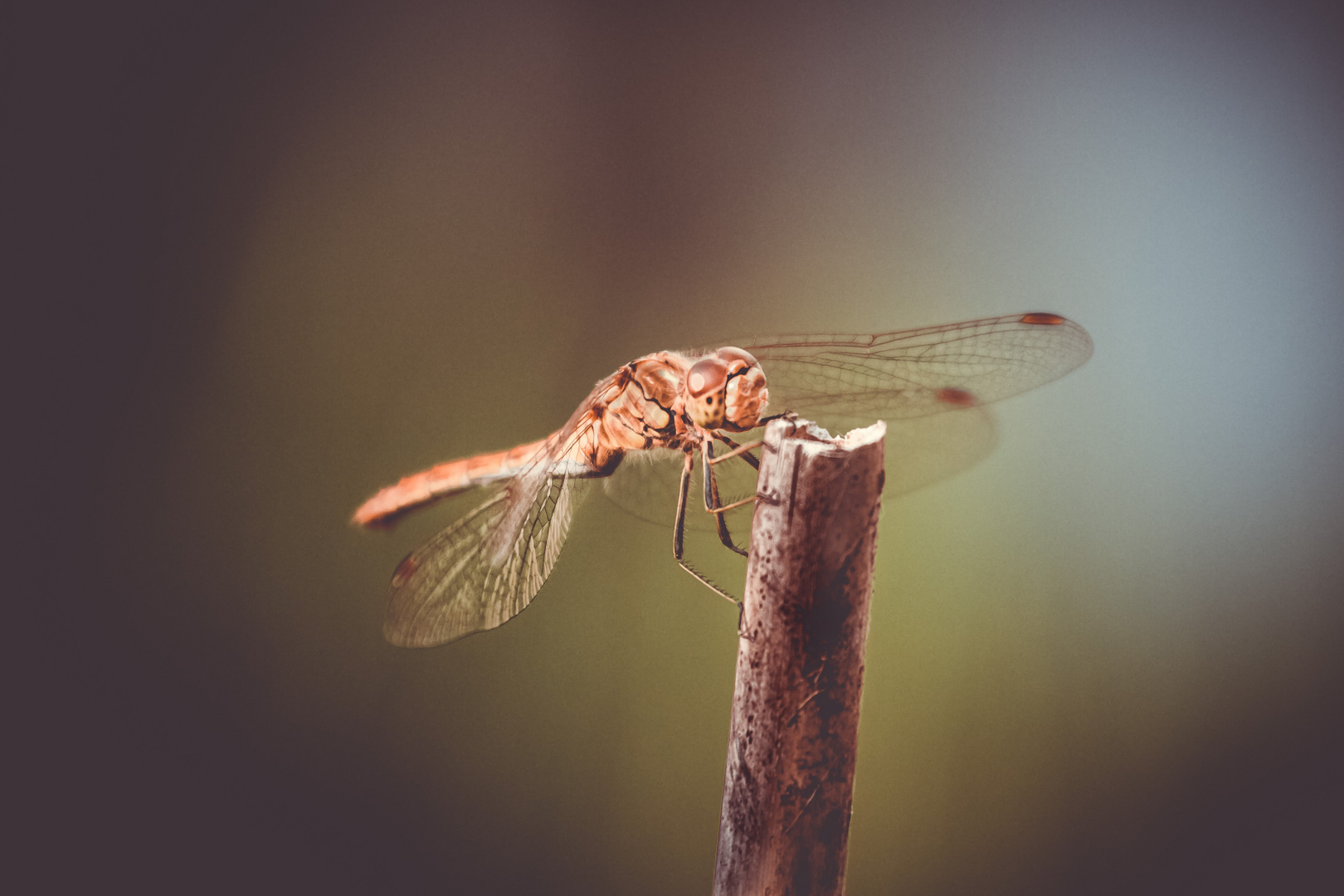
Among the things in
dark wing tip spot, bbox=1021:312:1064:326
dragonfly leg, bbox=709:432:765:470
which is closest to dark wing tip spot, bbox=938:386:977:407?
dark wing tip spot, bbox=1021:312:1064:326

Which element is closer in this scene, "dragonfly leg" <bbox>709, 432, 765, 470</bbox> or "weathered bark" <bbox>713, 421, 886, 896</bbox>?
"weathered bark" <bbox>713, 421, 886, 896</bbox>

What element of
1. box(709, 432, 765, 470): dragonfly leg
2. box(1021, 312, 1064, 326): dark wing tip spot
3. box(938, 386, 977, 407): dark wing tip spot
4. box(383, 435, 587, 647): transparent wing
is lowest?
box(383, 435, 587, 647): transparent wing

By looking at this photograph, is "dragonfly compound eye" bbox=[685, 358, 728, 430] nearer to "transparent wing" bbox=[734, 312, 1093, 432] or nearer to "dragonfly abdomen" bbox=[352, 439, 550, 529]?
"transparent wing" bbox=[734, 312, 1093, 432]

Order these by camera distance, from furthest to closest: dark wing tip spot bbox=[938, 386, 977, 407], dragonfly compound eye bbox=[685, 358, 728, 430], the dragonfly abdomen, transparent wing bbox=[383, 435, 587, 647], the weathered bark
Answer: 1. the dragonfly abdomen
2. dark wing tip spot bbox=[938, 386, 977, 407]
3. transparent wing bbox=[383, 435, 587, 647]
4. dragonfly compound eye bbox=[685, 358, 728, 430]
5. the weathered bark

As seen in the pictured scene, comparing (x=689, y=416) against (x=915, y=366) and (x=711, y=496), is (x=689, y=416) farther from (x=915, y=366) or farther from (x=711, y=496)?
(x=915, y=366)

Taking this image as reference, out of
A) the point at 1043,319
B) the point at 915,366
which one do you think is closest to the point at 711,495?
the point at 915,366

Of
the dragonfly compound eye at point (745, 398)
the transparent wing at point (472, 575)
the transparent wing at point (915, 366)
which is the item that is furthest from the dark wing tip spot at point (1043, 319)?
the transparent wing at point (472, 575)

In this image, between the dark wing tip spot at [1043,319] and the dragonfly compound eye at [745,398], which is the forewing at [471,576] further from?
the dark wing tip spot at [1043,319]
